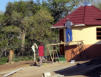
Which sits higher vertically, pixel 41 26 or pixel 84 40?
pixel 41 26

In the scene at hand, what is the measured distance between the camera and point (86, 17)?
23.4m

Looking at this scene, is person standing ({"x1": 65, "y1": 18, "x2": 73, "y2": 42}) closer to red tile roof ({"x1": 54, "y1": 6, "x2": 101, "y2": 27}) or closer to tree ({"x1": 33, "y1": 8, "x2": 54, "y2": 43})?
red tile roof ({"x1": 54, "y1": 6, "x2": 101, "y2": 27})

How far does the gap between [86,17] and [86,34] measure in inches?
66.0

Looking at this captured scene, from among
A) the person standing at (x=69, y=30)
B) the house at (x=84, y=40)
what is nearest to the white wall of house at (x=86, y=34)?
the house at (x=84, y=40)

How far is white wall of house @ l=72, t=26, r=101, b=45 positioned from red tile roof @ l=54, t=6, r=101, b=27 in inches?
20.9

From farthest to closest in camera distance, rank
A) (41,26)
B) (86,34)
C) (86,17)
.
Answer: (41,26), (86,17), (86,34)

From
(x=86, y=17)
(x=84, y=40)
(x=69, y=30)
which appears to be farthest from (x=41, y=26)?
(x=84, y=40)

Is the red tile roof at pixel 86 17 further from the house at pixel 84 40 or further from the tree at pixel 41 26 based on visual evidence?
the tree at pixel 41 26

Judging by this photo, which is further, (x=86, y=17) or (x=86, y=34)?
(x=86, y=17)

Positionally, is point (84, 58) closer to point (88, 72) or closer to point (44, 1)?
point (88, 72)

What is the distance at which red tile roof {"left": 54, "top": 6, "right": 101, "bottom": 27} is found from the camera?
892 inches

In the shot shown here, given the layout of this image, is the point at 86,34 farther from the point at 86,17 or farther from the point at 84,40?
the point at 86,17

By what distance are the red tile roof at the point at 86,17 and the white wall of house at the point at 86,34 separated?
20.9 inches

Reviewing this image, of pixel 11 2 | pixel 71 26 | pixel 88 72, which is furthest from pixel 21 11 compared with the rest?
pixel 88 72
